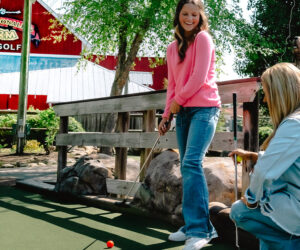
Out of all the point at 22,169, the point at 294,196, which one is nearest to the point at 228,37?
the point at 22,169

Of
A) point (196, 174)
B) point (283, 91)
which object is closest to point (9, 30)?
point (196, 174)

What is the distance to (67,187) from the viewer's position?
5727mm

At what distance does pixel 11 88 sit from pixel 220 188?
21.1m

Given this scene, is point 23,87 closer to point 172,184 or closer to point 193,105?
point 172,184

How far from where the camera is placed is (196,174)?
302 centimetres

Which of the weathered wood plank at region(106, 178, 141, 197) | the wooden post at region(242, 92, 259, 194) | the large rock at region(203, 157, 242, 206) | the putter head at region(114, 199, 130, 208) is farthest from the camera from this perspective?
the weathered wood plank at region(106, 178, 141, 197)

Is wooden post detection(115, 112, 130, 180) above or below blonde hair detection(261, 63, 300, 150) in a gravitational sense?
below

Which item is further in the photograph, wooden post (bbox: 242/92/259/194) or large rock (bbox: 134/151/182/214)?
large rock (bbox: 134/151/182/214)

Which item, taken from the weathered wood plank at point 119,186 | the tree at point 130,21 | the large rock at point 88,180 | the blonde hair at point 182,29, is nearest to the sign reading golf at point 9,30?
the tree at point 130,21

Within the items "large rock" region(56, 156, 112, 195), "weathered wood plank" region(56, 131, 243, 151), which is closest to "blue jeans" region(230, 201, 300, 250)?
"weathered wood plank" region(56, 131, 243, 151)

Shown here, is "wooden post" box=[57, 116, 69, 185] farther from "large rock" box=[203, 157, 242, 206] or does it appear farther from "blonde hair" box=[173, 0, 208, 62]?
"blonde hair" box=[173, 0, 208, 62]

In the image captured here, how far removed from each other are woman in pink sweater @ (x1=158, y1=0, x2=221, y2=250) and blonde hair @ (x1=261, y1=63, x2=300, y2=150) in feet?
3.19

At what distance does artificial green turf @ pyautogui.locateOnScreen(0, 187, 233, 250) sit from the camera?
337 cm

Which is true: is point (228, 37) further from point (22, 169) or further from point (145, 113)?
point (145, 113)
